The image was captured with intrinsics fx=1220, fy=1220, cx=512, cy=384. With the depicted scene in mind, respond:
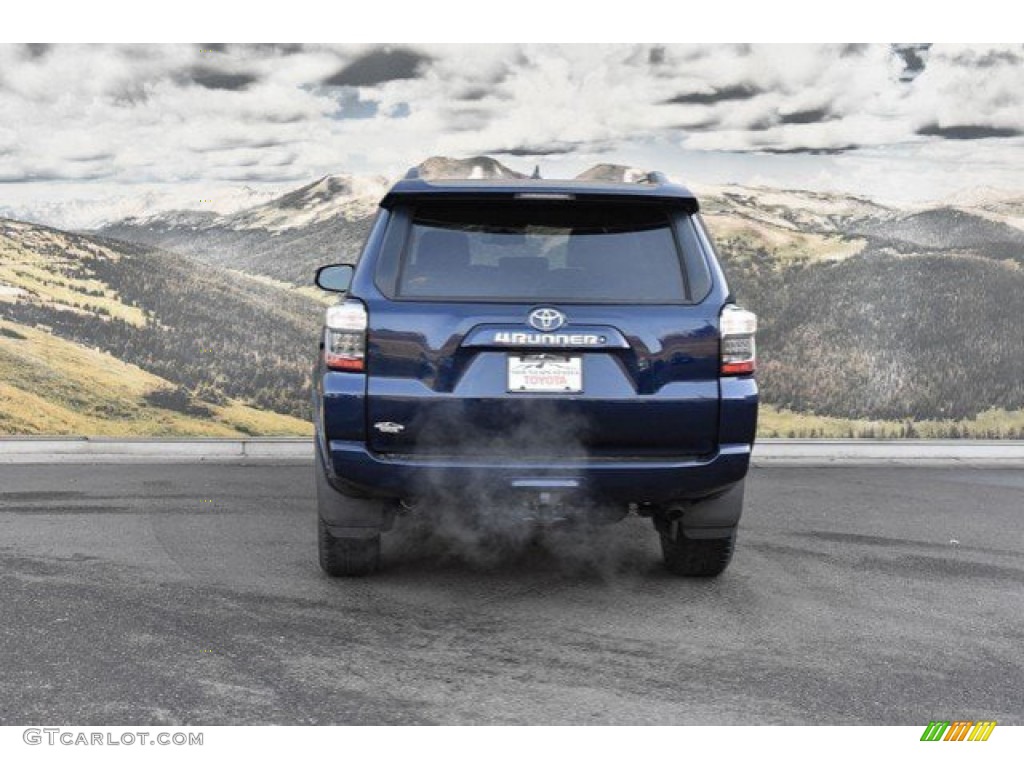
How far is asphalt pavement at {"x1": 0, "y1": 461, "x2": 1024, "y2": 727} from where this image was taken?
427 cm

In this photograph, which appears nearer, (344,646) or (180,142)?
(344,646)

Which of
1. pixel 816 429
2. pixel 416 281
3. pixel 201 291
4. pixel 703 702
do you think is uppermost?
pixel 416 281

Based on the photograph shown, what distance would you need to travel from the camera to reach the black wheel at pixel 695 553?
6125mm

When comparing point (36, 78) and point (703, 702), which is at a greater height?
point (36, 78)

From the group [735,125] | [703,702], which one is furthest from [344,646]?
[735,125]

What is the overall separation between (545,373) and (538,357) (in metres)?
0.08

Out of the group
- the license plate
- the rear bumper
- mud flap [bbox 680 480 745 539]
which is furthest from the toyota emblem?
mud flap [bbox 680 480 745 539]

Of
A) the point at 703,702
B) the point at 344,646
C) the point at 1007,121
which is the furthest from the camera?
the point at 1007,121

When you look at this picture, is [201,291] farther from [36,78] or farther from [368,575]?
[368,575]

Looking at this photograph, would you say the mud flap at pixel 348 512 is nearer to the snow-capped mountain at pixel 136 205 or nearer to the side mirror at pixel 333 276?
the side mirror at pixel 333 276

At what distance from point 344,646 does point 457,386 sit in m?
1.18

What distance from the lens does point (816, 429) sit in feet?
38.3

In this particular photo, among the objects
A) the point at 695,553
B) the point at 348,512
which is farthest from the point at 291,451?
the point at 695,553

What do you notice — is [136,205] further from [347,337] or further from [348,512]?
[347,337]
